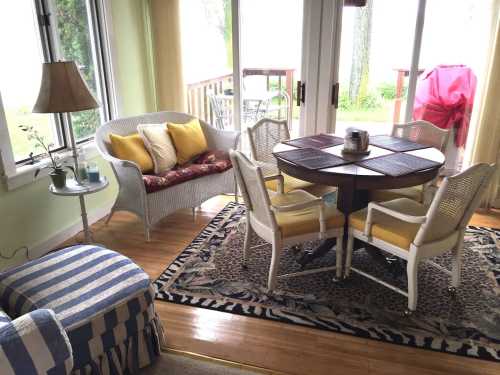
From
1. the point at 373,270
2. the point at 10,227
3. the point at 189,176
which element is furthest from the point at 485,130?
the point at 10,227

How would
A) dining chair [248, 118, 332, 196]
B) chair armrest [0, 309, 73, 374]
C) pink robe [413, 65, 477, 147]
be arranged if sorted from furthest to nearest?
1. pink robe [413, 65, 477, 147]
2. dining chair [248, 118, 332, 196]
3. chair armrest [0, 309, 73, 374]

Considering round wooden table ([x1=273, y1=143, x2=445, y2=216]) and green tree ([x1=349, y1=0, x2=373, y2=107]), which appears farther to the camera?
green tree ([x1=349, y1=0, x2=373, y2=107])

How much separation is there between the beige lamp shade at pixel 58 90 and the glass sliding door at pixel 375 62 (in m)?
2.53

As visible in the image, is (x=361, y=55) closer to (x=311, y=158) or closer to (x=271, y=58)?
(x=271, y=58)

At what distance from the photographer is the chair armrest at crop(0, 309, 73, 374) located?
4.01 ft

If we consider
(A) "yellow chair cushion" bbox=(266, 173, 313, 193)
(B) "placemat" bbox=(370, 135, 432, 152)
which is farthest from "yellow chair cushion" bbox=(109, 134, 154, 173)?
(B) "placemat" bbox=(370, 135, 432, 152)

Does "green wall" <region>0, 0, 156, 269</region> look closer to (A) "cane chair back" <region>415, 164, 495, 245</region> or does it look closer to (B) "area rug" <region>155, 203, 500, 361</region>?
(B) "area rug" <region>155, 203, 500, 361</region>

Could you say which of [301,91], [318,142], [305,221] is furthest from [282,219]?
[301,91]

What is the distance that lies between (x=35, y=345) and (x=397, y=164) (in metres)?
2.02

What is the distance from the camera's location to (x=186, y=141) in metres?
3.59

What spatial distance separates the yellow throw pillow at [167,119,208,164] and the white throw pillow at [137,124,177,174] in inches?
2.2

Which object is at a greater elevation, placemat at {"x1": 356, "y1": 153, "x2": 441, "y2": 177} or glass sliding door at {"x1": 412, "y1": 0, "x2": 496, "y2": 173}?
glass sliding door at {"x1": 412, "y1": 0, "x2": 496, "y2": 173}

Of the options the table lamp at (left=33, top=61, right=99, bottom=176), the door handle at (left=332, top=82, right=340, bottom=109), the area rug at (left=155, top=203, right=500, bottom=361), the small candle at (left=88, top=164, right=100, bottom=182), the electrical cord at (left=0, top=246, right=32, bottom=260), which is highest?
the table lamp at (left=33, top=61, right=99, bottom=176)

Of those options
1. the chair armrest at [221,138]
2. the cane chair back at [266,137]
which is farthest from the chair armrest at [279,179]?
the chair armrest at [221,138]
